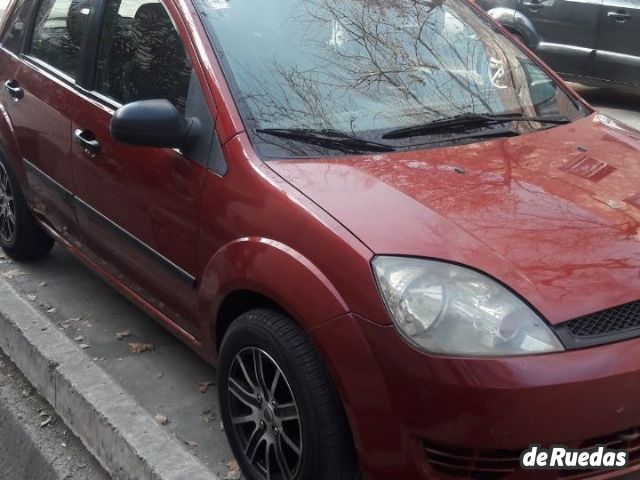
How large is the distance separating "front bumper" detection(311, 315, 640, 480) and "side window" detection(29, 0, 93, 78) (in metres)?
2.39

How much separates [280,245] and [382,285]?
0.42 metres

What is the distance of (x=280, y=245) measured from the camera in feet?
8.71

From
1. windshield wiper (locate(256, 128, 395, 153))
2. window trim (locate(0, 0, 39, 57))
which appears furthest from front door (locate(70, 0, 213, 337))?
window trim (locate(0, 0, 39, 57))

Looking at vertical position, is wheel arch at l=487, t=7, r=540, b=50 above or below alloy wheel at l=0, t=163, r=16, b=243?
above

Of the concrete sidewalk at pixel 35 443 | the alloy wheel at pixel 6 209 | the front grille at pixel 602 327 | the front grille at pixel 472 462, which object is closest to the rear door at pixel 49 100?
the alloy wheel at pixel 6 209

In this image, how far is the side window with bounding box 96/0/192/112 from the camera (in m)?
3.36

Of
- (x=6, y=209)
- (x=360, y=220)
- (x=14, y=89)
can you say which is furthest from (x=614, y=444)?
(x=6, y=209)

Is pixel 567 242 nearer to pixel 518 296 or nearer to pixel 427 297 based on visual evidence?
pixel 518 296

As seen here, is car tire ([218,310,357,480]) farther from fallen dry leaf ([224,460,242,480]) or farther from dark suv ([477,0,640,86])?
dark suv ([477,0,640,86])

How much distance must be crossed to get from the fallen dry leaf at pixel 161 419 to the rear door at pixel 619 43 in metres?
6.95

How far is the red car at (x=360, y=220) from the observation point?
Answer: 90.0 inches

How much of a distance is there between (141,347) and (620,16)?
6835mm

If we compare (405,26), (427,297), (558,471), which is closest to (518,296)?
(427,297)

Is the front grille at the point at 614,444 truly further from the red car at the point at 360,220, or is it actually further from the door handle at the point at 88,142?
the door handle at the point at 88,142
